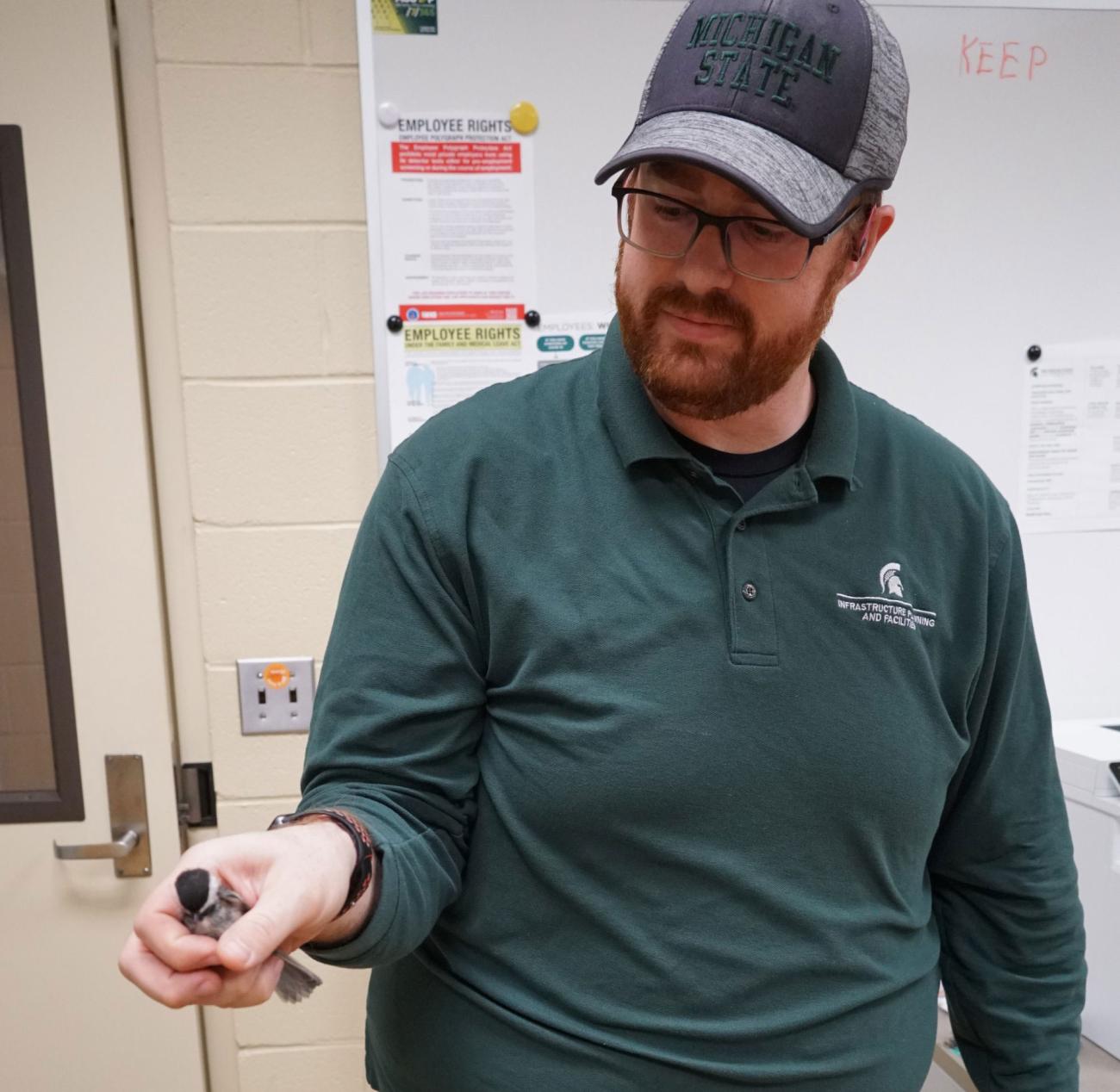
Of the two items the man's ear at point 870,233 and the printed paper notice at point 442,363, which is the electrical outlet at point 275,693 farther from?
the man's ear at point 870,233

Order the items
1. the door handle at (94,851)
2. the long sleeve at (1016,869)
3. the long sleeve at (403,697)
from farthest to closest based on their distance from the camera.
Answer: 1. the door handle at (94,851)
2. the long sleeve at (1016,869)
3. the long sleeve at (403,697)

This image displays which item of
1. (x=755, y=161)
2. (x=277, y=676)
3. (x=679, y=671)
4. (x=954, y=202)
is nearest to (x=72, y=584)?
(x=277, y=676)

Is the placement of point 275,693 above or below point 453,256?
below

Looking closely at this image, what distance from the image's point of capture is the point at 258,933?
538mm

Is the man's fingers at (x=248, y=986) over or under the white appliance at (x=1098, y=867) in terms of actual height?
over

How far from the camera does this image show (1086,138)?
1.42 metres

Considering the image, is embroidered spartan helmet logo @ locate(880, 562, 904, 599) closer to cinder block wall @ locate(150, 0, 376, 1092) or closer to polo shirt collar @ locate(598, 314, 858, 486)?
polo shirt collar @ locate(598, 314, 858, 486)

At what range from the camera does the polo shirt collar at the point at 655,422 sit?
82 cm

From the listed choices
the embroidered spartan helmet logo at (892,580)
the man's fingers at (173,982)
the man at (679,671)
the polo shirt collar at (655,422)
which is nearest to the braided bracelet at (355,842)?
the man at (679,671)

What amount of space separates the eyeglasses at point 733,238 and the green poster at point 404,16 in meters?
0.63

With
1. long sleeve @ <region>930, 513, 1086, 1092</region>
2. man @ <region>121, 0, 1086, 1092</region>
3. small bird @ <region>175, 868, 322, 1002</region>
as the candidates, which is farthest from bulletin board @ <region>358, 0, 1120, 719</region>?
small bird @ <region>175, 868, 322, 1002</region>

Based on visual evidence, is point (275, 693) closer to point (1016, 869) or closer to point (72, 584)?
point (72, 584)

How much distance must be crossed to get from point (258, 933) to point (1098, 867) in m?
1.20

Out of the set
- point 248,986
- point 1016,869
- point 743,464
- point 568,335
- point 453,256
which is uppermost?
point 453,256
